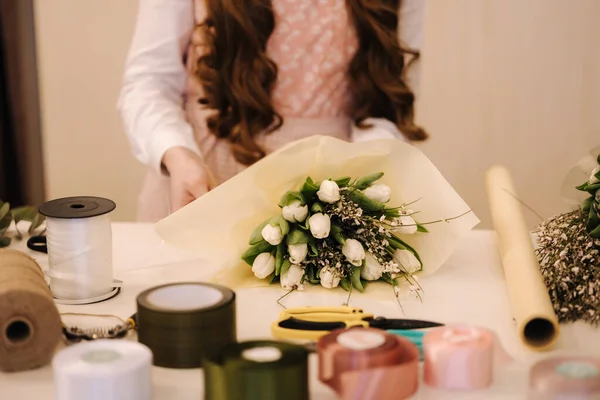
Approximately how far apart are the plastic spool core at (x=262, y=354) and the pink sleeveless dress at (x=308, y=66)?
1.07 m

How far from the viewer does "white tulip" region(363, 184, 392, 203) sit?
1.03 metres

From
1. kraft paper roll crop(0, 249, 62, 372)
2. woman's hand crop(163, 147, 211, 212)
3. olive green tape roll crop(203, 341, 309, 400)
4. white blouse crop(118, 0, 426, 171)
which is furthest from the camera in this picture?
white blouse crop(118, 0, 426, 171)

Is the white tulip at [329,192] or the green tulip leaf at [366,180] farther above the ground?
the green tulip leaf at [366,180]

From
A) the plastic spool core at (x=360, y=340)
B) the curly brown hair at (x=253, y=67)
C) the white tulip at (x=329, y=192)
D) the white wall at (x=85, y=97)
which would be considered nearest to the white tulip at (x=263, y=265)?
the white tulip at (x=329, y=192)

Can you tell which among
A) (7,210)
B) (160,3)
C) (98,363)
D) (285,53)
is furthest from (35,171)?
(98,363)

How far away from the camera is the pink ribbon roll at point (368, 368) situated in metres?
0.70

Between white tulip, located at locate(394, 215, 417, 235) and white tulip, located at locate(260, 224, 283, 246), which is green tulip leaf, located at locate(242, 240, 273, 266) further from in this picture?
white tulip, located at locate(394, 215, 417, 235)

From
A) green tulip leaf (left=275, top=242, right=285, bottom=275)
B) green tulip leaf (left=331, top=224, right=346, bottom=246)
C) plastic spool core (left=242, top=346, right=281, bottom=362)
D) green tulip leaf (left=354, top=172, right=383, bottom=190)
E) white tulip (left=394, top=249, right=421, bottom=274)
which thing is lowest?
plastic spool core (left=242, top=346, right=281, bottom=362)

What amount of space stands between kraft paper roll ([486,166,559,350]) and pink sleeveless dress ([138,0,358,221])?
0.56m

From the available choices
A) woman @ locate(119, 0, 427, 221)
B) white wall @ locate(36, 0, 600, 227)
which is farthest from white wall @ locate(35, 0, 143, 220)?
woman @ locate(119, 0, 427, 221)

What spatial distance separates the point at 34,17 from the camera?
2.17 m

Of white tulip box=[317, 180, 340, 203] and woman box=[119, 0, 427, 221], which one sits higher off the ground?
woman box=[119, 0, 427, 221]

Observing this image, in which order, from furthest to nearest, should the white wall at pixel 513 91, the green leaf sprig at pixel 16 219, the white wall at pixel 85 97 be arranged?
1. the white wall at pixel 85 97
2. the white wall at pixel 513 91
3. the green leaf sprig at pixel 16 219

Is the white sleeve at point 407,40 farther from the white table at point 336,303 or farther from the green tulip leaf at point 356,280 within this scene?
the green tulip leaf at point 356,280
